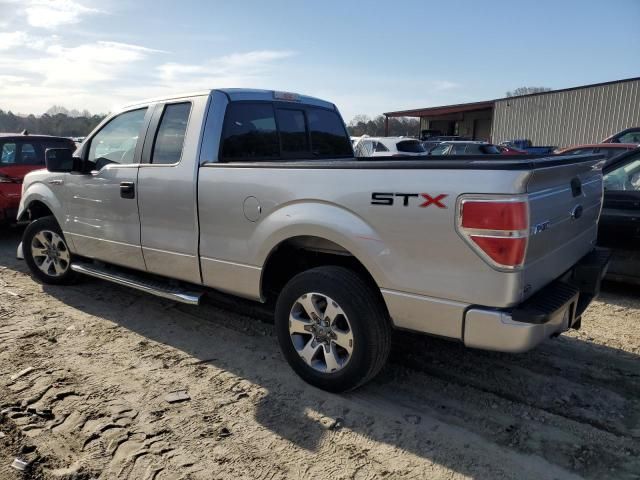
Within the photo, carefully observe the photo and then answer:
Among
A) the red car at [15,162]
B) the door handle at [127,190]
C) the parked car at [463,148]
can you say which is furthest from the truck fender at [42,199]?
the parked car at [463,148]

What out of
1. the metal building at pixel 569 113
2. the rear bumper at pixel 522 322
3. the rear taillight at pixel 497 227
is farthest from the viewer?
the metal building at pixel 569 113

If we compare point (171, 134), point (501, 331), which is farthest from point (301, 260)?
point (501, 331)

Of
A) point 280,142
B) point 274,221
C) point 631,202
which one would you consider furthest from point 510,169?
point 631,202

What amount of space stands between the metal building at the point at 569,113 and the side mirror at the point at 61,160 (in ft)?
91.5

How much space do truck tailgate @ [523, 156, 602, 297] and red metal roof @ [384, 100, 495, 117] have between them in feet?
107

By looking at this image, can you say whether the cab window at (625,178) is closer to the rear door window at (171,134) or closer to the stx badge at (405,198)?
the stx badge at (405,198)

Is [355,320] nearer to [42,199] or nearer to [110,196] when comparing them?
[110,196]

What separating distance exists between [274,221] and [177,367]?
4.48 feet

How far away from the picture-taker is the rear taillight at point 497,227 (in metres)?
2.40

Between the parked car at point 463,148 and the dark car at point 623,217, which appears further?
the parked car at point 463,148

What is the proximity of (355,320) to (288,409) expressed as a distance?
0.72 m

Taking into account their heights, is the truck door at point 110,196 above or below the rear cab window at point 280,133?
below

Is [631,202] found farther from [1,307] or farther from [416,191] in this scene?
→ [1,307]

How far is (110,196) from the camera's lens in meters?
4.50
